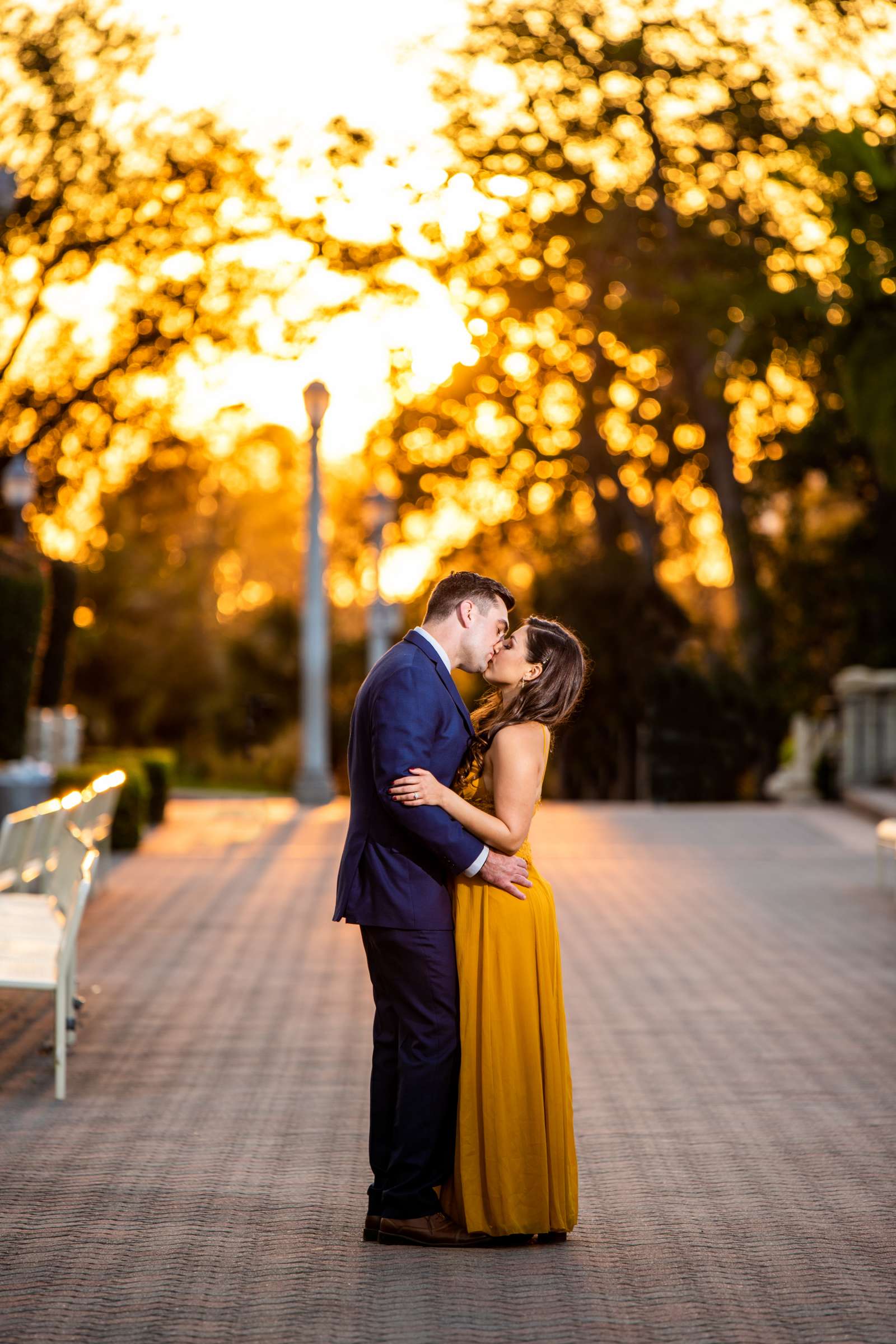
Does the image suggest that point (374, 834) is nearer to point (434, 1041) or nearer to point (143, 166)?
point (434, 1041)

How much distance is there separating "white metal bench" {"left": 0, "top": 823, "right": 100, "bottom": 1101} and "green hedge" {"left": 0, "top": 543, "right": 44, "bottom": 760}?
21.9ft

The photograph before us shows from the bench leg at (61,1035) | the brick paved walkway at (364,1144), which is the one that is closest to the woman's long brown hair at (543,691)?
the brick paved walkway at (364,1144)

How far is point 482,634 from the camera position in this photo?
16.5 ft

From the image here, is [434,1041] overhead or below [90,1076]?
overhead

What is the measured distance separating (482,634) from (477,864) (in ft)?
2.18

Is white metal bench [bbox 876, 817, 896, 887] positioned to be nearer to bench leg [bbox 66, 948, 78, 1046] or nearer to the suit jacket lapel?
bench leg [bbox 66, 948, 78, 1046]

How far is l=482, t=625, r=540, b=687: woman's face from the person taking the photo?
511cm

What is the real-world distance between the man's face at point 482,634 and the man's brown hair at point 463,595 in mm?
17

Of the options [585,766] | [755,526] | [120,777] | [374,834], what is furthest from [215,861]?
[755,526]

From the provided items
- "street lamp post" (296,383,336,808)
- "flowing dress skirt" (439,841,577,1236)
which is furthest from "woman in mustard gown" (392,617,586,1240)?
"street lamp post" (296,383,336,808)

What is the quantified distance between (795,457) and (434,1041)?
24.1 metres

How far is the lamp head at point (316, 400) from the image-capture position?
875 inches

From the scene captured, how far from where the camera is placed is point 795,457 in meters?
28.0

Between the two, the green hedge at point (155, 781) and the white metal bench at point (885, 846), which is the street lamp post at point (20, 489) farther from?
the white metal bench at point (885, 846)
